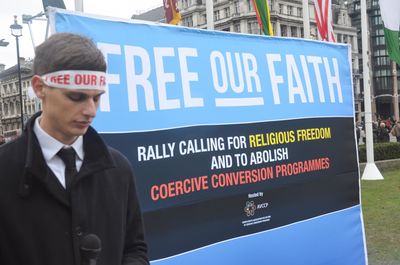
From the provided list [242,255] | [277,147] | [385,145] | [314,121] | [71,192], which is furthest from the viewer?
[385,145]

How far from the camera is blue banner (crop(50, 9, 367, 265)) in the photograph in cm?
346

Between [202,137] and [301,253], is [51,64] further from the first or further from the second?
[301,253]

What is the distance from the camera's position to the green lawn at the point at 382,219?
6.17m

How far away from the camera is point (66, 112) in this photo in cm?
181

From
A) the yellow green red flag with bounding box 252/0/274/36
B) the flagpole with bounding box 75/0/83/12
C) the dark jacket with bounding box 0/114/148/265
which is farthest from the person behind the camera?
the yellow green red flag with bounding box 252/0/274/36

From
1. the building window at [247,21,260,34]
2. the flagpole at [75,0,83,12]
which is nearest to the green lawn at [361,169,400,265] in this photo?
the flagpole at [75,0,83,12]

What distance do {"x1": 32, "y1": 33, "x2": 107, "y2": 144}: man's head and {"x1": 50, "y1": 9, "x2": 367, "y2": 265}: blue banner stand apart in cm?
134

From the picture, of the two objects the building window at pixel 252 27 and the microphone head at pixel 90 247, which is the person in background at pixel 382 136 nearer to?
the microphone head at pixel 90 247

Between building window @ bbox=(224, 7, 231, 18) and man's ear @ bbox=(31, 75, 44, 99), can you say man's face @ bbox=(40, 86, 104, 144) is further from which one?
building window @ bbox=(224, 7, 231, 18)

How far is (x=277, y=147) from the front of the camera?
14.5 feet

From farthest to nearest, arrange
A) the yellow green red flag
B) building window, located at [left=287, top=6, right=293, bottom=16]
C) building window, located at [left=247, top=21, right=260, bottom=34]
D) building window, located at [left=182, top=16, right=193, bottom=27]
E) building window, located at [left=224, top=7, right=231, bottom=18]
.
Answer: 1. building window, located at [left=287, top=6, right=293, bottom=16]
2. building window, located at [left=224, top=7, right=231, bottom=18]
3. building window, located at [left=247, top=21, right=260, bottom=34]
4. building window, located at [left=182, top=16, right=193, bottom=27]
5. the yellow green red flag

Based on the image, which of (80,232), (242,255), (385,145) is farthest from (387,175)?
(80,232)

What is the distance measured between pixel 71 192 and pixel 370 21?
10061 cm

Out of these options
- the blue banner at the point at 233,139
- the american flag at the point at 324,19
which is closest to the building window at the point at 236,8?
the american flag at the point at 324,19
